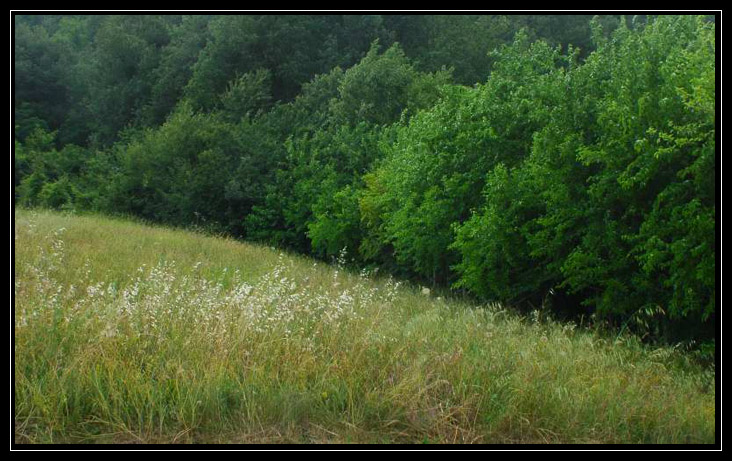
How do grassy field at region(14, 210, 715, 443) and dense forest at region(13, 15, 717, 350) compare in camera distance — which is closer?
grassy field at region(14, 210, 715, 443)

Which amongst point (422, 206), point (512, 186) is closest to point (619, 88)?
point (512, 186)

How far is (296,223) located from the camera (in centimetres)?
2333

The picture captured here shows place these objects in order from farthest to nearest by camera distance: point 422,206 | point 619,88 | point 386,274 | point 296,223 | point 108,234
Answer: point 296,223
point 386,274
point 108,234
point 422,206
point 619,88

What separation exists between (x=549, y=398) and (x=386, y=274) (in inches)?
529

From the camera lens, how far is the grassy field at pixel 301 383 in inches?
147

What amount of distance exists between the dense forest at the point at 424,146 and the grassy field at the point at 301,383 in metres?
3.37

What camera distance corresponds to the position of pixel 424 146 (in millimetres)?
13773

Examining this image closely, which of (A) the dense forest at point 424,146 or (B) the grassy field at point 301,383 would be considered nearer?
(B) the grassy field at point 301,383

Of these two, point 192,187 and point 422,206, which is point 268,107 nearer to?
point 192,187

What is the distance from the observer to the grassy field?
3746mm

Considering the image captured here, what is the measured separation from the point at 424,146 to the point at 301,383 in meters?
10.3

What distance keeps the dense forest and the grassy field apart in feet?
11.1

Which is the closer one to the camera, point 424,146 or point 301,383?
point 301,383

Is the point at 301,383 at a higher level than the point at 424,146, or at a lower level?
lower
